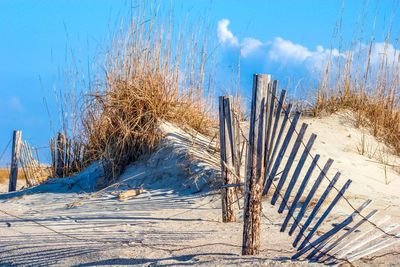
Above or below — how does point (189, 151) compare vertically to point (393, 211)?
above

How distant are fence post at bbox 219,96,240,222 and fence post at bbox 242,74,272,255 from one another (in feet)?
2.52

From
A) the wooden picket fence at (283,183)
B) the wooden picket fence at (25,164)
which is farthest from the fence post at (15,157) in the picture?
the wooden picket fence at (283,183)

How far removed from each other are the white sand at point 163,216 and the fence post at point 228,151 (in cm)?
16

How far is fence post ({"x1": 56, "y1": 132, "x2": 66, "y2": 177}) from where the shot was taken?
6246 mm

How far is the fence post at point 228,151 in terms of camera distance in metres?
2.95

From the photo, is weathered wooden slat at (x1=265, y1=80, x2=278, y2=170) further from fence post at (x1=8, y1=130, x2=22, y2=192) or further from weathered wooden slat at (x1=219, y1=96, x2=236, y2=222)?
fence post at (x1=8, y1=130, x2=22, y2=192)

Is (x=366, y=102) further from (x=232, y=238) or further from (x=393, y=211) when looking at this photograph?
(x=232, y=238)

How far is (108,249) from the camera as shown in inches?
106

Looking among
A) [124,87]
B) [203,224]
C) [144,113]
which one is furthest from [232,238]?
[124,87]

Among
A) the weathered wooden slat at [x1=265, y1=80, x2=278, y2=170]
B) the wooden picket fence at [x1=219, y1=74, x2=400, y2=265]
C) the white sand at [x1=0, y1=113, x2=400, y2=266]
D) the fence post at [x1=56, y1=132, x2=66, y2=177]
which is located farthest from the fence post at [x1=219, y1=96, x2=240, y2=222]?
the fence post at [x1=56, y1=132, x2=66, y2=177]

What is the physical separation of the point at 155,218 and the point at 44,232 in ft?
3.03

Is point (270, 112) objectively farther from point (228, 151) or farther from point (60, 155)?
point (60, 155)

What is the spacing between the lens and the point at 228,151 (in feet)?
10.3

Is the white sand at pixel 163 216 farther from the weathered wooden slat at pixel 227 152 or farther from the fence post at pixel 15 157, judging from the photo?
the fence post at pixel 15 157
